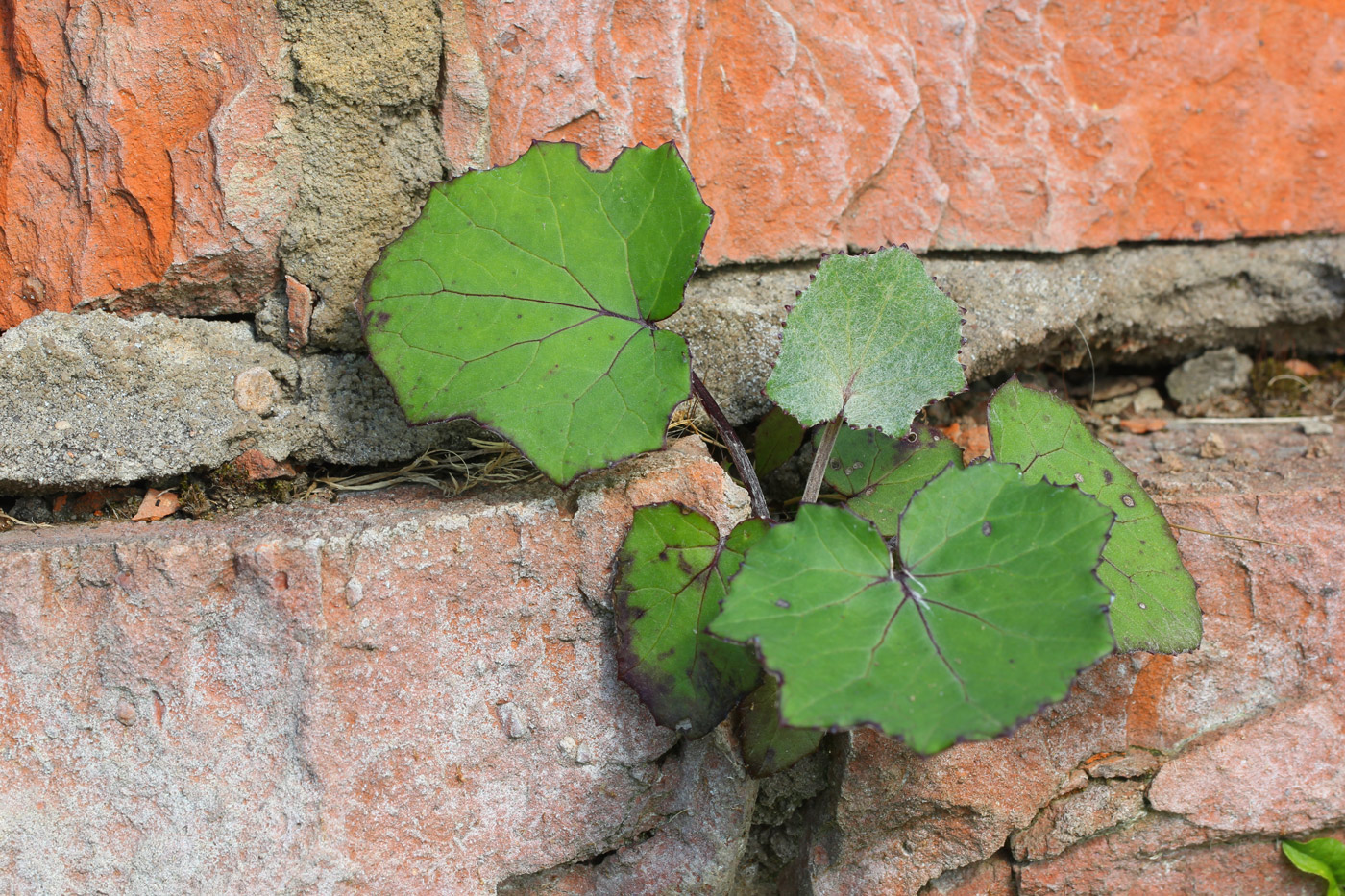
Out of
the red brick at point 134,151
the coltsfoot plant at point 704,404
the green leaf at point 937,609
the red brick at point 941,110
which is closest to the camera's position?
the green leaf at point 937,609

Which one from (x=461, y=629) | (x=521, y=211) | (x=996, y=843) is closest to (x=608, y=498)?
(x=461, y=629)

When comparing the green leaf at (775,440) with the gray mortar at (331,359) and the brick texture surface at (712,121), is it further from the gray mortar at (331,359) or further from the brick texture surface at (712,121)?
the brick texture surface at (712,121)

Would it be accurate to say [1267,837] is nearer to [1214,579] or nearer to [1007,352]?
[1214,579]

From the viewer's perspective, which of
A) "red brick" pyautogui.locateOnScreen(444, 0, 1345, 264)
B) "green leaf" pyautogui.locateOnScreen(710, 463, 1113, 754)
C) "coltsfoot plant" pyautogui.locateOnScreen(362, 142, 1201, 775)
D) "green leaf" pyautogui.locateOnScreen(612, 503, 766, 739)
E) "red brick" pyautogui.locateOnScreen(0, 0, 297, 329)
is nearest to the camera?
"green leaf" pyautogui.locateOnScreen(710, 463, 1113, 754)

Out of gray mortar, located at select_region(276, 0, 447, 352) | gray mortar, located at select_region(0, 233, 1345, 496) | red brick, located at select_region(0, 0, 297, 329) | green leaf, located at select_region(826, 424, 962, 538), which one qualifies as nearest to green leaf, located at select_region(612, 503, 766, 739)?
green leaf, located at select_region(826, 424, 962, 538)

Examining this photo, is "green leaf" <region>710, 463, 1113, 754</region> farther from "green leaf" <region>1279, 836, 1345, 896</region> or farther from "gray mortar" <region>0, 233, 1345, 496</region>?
"green leaf" <region>1279, 836, 1345, 896</region>

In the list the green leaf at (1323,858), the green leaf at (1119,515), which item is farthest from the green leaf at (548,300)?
the green leaf at (1323,858)
